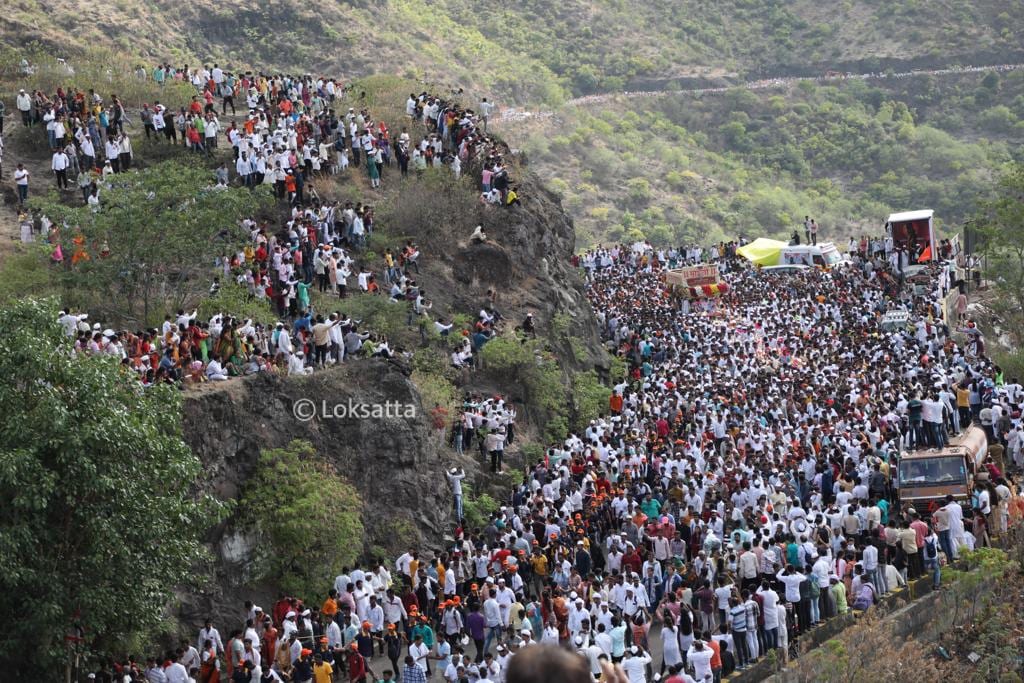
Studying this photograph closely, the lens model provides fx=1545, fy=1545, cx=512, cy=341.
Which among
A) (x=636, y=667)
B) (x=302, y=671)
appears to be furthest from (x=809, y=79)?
(x=636, y=667)

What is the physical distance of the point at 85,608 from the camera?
1859cm

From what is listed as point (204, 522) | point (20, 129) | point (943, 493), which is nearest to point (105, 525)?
point (204, 522)

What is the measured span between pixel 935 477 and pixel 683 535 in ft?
14.0

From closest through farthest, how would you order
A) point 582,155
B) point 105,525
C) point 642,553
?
point 105,525 < point 642,553 < point 582,155

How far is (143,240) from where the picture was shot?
29.9 metres

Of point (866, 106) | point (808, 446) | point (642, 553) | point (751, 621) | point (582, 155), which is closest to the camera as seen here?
point (751, 621)

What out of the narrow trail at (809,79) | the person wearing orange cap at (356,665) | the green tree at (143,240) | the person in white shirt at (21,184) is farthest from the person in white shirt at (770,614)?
the narrow trail at (809,79)

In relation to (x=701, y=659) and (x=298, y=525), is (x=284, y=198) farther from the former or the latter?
(x=701, y=659)

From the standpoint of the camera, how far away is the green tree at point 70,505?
18.1 metres

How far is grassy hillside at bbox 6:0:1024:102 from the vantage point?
2795 inches

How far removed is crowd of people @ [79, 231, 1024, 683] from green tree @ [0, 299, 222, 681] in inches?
40.3

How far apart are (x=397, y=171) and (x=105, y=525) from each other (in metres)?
23.2

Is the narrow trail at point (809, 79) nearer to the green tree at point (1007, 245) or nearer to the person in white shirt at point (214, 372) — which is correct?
the green tree at point (1007, 245)

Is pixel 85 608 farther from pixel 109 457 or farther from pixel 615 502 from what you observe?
pixel 615 502
